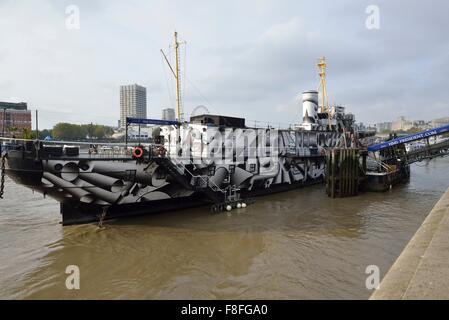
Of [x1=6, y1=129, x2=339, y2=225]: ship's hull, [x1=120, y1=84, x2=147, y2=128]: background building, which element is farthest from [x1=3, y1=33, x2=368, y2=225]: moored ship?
[x1=120, y1=84, x2=147, y2=128]: background building

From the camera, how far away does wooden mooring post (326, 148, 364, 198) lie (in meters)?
21.9

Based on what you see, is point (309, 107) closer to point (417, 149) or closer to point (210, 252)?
→ point (417, 149)

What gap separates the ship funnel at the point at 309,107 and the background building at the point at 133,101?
32850mm

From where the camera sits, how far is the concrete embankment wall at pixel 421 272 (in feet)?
16.1

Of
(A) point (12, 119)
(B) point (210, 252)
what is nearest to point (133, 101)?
(A) point (12, 119)

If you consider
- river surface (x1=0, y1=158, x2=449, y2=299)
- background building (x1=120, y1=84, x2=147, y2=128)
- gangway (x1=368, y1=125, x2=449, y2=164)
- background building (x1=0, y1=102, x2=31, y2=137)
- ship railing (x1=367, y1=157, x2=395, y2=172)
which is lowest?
river surface (x1=0, y1=158, x2=449, y2=299)

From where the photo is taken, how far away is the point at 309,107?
101ft

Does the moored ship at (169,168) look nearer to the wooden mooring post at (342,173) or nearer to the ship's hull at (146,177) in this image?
the ship's hull at (146,177)

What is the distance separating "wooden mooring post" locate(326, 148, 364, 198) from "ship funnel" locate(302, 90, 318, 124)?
8874 millimetres

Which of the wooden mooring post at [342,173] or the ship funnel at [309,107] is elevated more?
the ship funnel at [309,107]

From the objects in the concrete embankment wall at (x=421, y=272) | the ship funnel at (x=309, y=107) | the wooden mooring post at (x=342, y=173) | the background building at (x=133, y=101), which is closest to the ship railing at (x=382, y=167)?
the wooden mooring post at (x=342, y=173)

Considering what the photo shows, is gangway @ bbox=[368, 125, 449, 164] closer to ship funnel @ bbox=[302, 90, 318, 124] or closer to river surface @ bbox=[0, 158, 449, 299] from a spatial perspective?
ship funnel @ bbox=[302, 90, 318, 124]

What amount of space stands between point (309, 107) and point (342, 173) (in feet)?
36.3
